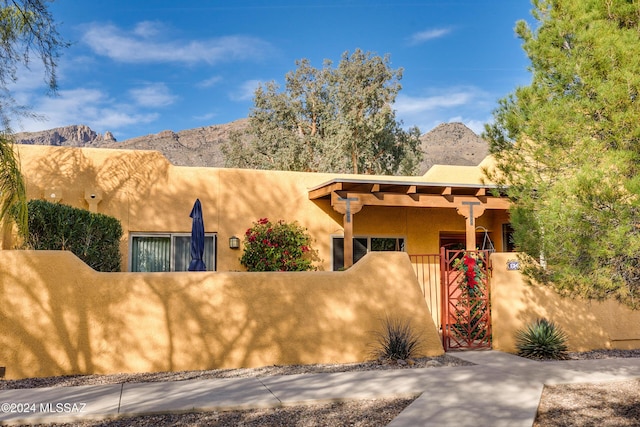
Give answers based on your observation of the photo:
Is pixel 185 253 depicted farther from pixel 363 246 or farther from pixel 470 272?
pixel 470 272

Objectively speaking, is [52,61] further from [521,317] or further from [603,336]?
[603,336]

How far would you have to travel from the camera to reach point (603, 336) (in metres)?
11.1

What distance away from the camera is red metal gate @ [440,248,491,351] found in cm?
1040

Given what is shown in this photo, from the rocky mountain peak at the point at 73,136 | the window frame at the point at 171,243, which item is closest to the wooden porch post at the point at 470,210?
the window frame at the point at 171,243

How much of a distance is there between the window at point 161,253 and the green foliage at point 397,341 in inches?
221

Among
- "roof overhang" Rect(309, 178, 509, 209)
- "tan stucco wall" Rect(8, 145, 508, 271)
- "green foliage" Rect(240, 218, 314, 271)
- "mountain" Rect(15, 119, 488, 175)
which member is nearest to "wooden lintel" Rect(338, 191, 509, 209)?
"roof overhang" Rect(309, 178, 509, 209)

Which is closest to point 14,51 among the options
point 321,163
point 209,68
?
point 321,163

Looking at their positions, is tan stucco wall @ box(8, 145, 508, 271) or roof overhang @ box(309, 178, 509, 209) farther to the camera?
roof overhang @ box(309, 178, 509, 209)

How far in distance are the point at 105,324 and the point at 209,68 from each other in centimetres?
5026

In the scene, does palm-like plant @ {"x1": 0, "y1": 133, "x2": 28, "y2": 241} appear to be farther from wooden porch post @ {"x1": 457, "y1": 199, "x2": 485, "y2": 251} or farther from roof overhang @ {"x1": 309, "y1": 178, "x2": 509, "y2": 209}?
wooden porch post @ {"x1": 457, "y1": 199, "x2": 485, "y2": 251}

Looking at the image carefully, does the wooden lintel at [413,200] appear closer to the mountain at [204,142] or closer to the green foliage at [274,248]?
the green foliage at [274,248]

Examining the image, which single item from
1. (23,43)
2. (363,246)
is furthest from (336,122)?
(23,43)

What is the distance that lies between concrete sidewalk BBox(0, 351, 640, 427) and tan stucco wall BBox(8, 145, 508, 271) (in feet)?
20.5

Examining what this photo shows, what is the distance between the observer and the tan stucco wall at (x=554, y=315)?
33.9 feet
